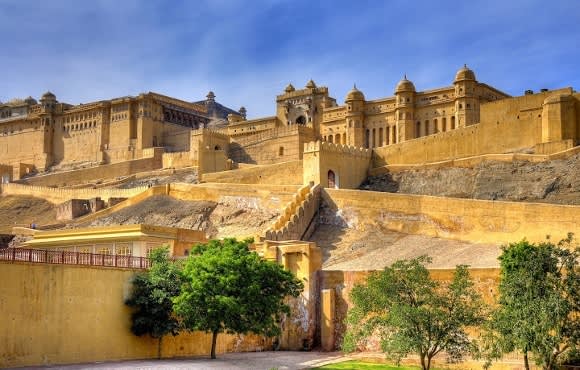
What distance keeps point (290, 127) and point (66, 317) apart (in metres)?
36.8

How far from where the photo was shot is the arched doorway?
46.0 metres

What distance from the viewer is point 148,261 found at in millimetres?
28266

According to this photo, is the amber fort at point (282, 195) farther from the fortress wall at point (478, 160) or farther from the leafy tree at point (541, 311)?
the leafy tree at point (541, 311)

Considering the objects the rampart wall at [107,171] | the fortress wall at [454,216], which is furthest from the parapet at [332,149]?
the rampart wall at [107,171]

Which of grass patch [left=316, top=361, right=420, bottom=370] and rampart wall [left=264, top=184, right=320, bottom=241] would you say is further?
rampart wall [left=264, top=184, right=320, bottom=241]

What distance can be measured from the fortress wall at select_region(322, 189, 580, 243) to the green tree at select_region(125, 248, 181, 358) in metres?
14.6

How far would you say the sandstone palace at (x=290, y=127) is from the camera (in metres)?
43.4

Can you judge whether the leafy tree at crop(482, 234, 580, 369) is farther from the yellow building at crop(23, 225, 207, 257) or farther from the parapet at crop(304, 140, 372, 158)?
the parapet at crop(304, 140, 372, 158)

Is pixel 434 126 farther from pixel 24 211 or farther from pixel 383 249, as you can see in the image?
pixel 24 211

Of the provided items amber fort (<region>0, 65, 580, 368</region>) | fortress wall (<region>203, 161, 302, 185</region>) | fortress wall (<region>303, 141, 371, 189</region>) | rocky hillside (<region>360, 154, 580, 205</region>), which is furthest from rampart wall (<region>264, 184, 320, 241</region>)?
rocky hillside (<region>360, 154, 580, 205</region>)

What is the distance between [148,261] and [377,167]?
22.7 meters

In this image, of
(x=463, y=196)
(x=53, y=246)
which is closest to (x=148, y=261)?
(x=53, y=246)

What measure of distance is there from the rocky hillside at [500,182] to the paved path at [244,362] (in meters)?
15.1

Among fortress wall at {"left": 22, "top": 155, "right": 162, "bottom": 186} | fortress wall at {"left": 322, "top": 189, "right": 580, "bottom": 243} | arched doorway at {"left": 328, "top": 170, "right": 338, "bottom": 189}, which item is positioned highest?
fortress wall at {"left": 22, "top": 155, "right": 162, "bottom": 186}
